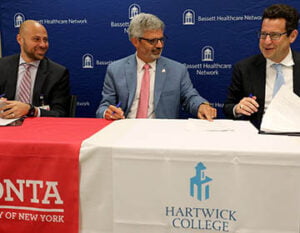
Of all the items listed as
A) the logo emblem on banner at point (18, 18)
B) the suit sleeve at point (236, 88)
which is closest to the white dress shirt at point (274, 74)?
the suit sleeve at point (236, 88)

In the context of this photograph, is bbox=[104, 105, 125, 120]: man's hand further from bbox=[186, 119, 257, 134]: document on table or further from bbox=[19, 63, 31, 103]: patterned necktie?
bbox=[19, 63, 31, 103]: patterned necktie

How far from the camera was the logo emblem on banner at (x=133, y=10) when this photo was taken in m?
3.14

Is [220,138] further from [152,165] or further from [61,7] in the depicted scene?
[61,7]

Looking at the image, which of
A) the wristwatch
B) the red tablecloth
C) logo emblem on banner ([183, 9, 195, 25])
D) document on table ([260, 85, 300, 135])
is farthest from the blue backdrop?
the red tablecloth

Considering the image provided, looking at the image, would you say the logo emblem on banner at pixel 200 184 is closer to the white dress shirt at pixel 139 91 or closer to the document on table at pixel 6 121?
Answer: the document on table at pixel 6 121

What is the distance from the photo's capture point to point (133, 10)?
124 inches

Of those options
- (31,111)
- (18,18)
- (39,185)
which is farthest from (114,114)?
(18,18)

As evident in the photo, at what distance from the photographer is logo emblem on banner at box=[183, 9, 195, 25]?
3.07 meters

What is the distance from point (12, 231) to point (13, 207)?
9cm

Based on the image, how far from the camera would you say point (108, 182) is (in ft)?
3.68

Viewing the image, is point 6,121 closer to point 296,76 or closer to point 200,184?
point 200,184

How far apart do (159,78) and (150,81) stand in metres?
0.07

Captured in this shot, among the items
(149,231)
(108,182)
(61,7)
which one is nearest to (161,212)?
(149,231)

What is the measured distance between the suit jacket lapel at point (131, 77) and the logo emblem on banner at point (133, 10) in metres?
0.94
